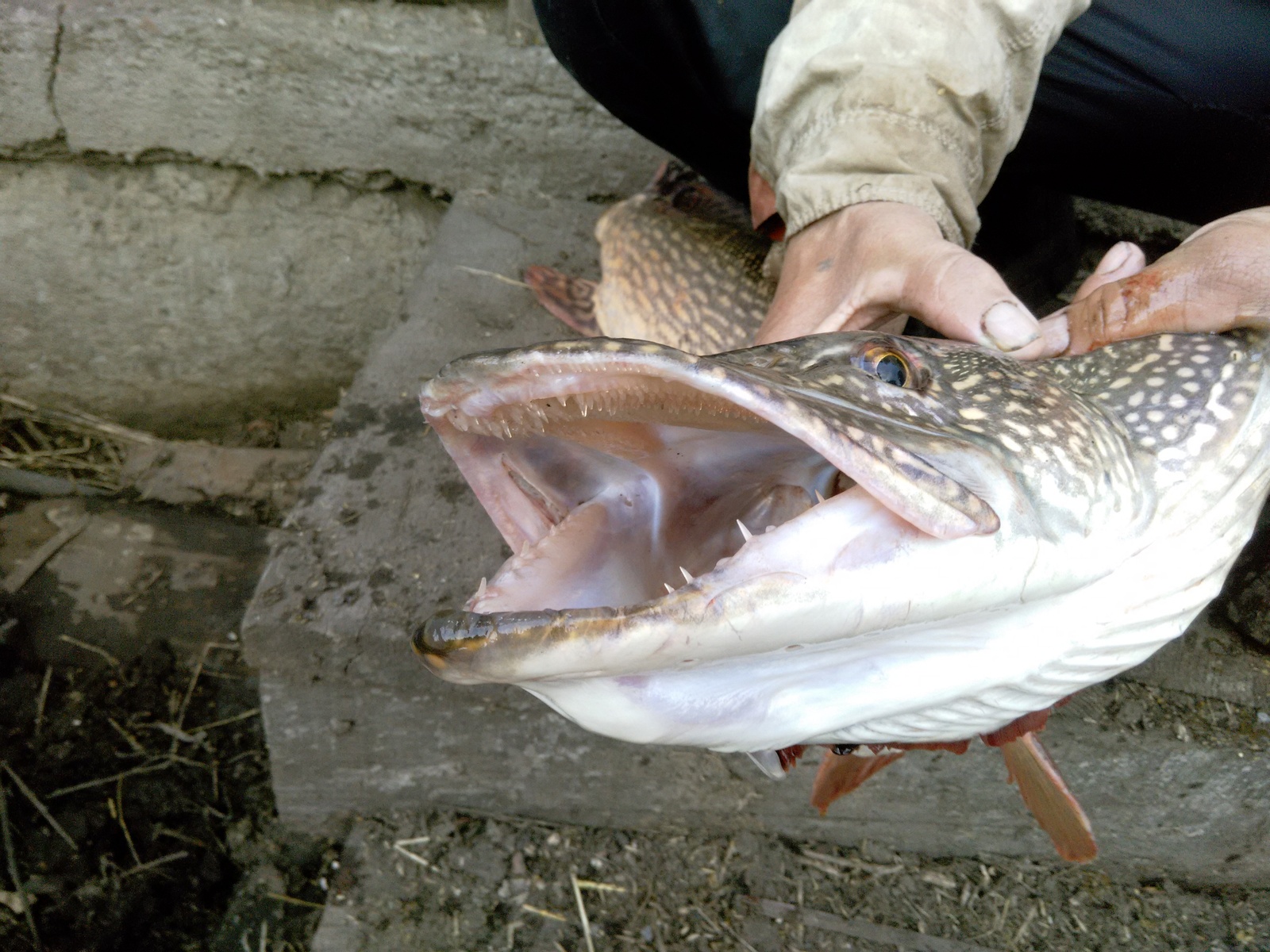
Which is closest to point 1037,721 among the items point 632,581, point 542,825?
point 632,581

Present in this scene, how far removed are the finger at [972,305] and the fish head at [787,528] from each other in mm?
53

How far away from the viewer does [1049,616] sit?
0.82 meters

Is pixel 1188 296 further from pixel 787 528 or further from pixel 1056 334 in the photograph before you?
pixel 787 528

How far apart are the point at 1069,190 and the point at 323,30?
1.85 m

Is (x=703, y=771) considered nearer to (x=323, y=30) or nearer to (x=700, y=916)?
(x=700, y=916)

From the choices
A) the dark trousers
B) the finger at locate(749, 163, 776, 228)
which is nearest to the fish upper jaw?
the finger at locate(749, 163, 776, 228)

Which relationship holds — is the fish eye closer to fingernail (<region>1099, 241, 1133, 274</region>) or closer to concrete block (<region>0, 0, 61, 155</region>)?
fingernail (<region>1099, 241, 1133, 274</region>)

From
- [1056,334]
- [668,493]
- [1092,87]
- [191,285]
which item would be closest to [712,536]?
[668,493]

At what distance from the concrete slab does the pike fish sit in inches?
25.3

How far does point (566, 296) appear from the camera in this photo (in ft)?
7.04

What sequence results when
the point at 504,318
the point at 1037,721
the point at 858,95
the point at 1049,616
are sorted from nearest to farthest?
the point at 1049,616
the point at 1037,721
the point at 858,95
the point at 504,318

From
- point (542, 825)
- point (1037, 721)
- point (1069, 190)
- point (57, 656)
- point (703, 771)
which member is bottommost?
point (57, 656)

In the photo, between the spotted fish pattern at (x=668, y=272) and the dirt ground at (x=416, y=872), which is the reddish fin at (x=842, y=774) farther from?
the spotted fish pattern at (x=668, y=272)

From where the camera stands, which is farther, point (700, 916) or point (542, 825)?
point (542, 825)
